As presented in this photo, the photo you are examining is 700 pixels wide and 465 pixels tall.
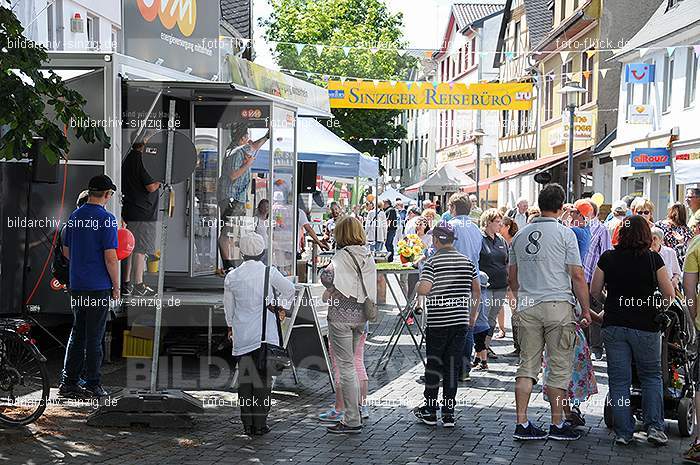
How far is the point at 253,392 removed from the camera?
8484mm

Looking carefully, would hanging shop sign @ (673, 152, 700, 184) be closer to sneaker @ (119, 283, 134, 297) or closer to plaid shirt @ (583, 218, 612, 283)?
plaid shirt @ (583, 218, 612, 283)

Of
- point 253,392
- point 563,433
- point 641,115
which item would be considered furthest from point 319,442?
point 641,115

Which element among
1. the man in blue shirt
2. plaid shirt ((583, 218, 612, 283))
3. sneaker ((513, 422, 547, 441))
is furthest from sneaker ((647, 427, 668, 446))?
plaid shirt ((583, 218, 612, 283))

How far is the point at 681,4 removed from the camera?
89.7ft

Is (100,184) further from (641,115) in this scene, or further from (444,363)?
(641,115)

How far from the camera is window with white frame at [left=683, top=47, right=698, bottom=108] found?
79.8 ft

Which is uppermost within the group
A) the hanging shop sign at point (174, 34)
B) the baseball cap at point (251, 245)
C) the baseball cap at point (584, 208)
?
the hanging shop sign at point (174, 34)

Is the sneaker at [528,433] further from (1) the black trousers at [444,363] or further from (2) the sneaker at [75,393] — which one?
(2) the sneaker at [75,393]

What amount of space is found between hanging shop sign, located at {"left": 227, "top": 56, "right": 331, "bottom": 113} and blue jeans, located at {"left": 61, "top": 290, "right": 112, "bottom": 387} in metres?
2.79

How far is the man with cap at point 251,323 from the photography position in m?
8.47

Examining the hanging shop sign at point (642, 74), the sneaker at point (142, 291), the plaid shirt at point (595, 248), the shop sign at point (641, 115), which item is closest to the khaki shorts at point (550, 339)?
the plaid shirt at point (595, 248)

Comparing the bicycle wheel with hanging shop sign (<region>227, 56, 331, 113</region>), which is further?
hanging shop sign (<region>227, 56, 331, 113</region>)

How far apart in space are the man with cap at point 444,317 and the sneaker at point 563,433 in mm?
876

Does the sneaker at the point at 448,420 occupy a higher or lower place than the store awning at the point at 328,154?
lower
